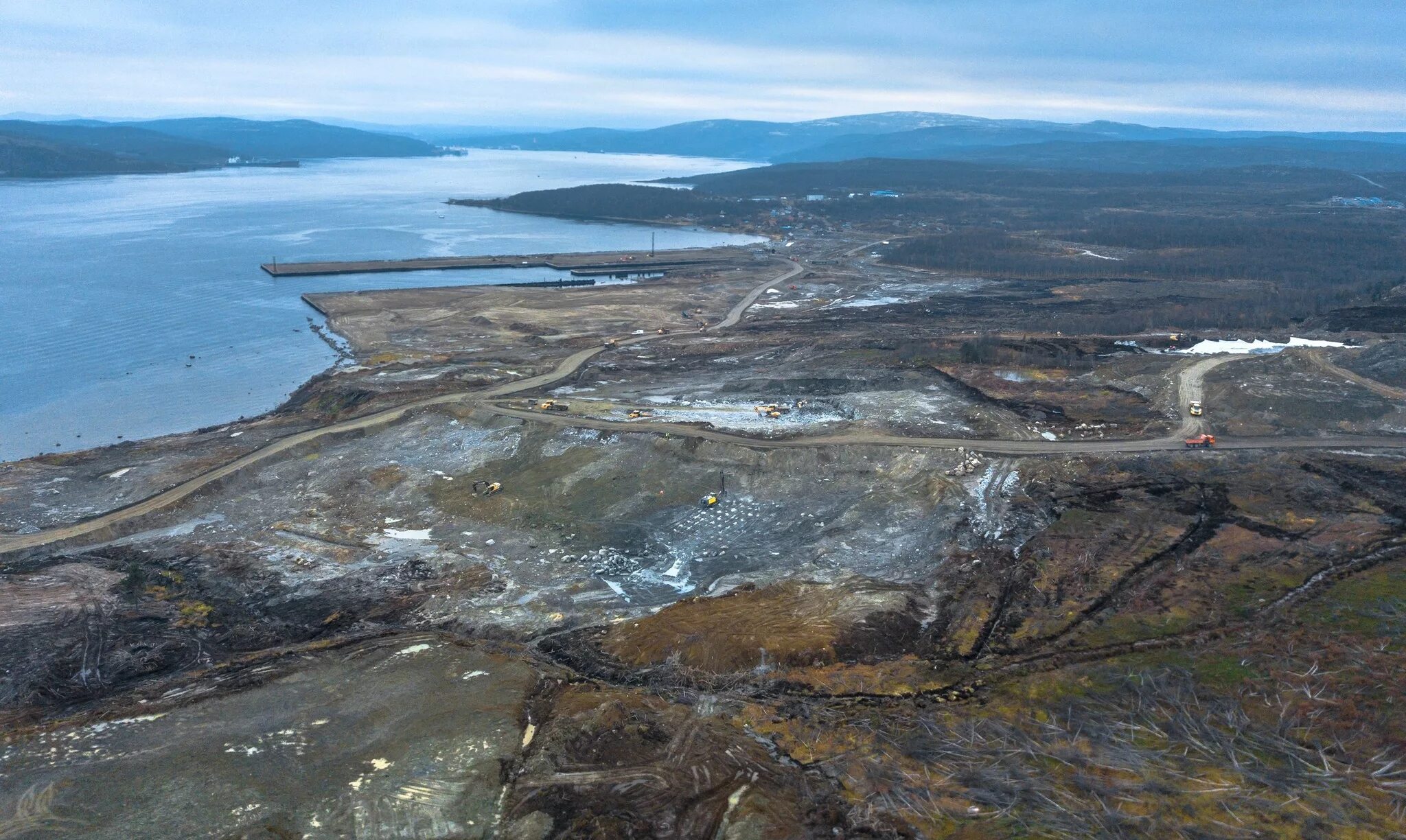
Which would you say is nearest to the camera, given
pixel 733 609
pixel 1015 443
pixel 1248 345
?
pixel 733 609

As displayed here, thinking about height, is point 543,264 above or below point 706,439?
above

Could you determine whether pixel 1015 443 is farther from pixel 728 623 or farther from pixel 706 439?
pixel 728 623

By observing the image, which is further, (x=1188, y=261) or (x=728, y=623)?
(x=1188, y=261)

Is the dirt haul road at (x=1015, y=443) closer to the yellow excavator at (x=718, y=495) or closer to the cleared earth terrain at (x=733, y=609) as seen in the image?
the cleared earth terrain at (x=733, y=609)

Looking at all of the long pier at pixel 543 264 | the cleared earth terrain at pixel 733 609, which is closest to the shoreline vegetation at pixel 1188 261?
the cleared earth terrain at pixel 733 609

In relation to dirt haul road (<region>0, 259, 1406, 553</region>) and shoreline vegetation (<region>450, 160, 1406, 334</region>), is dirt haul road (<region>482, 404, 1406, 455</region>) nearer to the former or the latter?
dirt haul road (<region>0, 259, 1406, 553</region>)

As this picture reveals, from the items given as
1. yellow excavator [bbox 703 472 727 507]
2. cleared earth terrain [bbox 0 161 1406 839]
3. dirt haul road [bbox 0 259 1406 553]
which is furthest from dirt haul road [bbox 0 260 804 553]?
yellow excavator [bbox 703 472 727 507]

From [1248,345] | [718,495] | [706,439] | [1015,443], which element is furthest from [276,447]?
[1248,345]
